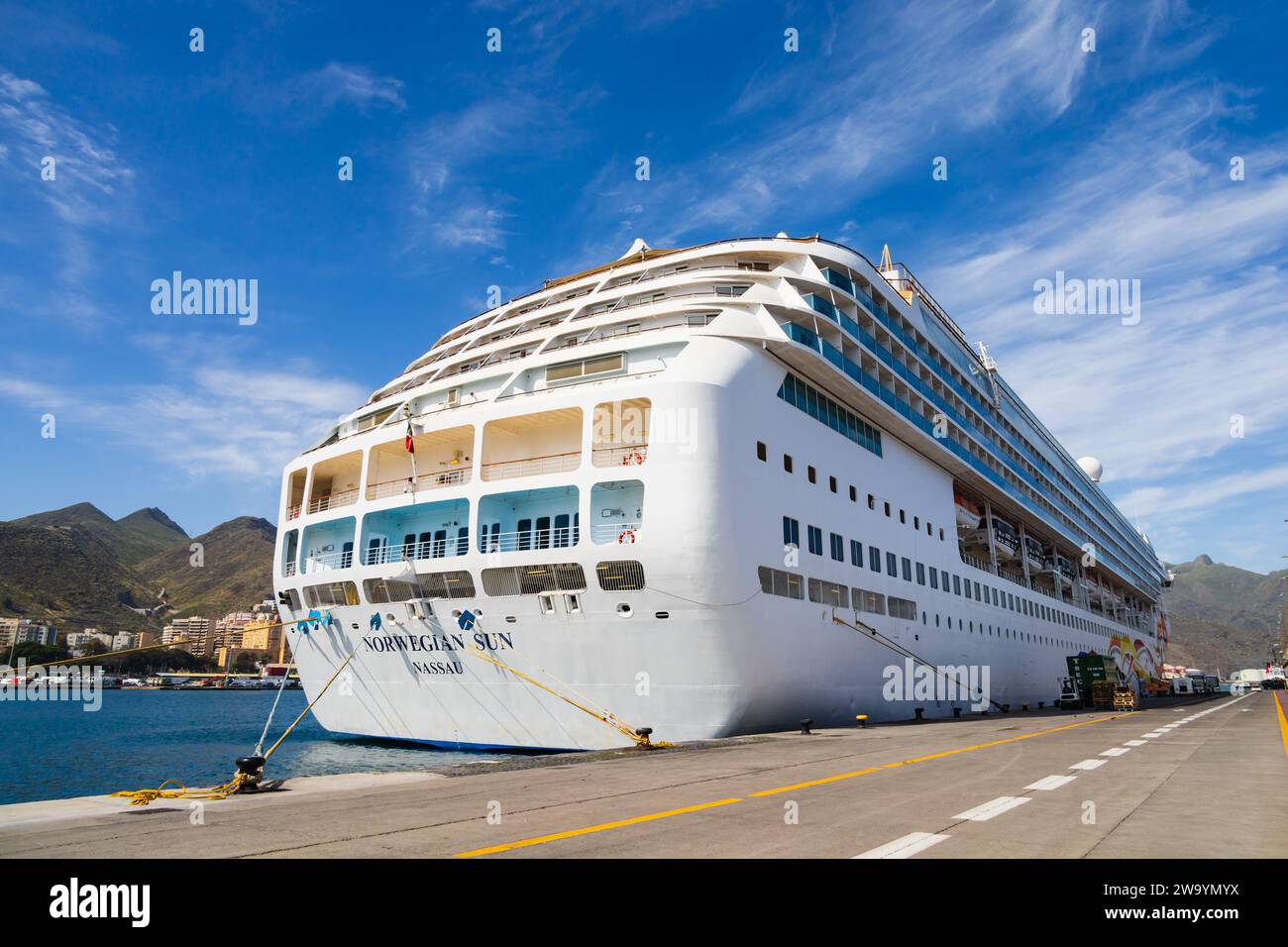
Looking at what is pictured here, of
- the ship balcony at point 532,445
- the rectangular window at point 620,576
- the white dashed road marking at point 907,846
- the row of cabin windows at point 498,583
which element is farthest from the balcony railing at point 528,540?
the white dashed road marking at point 907,846

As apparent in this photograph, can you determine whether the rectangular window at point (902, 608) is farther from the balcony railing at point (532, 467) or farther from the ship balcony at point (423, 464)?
the ship balcony at point (423, 464)

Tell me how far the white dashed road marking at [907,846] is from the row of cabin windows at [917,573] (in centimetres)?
1452

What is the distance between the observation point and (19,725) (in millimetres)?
48812

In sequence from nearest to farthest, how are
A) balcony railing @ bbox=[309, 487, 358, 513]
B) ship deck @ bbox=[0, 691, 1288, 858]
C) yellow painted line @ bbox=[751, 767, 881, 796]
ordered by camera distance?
1. ship deck @ bbox=[0, 691, 1288, 858]
2. yellow painted line @ bbox=[751, 767, 881, 796]
3. balcony railing @ bbox=[309, 487, 358, 513]

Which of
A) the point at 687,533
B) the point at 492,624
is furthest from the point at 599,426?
the point at 492,624

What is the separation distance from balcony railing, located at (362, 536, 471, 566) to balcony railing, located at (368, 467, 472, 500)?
1.63 meters

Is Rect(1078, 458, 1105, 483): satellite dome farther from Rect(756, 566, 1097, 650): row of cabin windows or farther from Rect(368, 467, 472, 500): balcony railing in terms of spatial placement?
Rect(368, 467, 472, 500): balcony railing

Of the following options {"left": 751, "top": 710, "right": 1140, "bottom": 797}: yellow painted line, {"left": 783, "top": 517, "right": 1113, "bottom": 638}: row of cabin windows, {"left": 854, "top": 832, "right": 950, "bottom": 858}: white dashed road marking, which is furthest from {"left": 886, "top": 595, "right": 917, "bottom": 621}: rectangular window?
{"left": 854, "top": 832, "right": 950, "bottom": 858}: white dashed road marking

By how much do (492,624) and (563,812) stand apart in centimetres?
1207

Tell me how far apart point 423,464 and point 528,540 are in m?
5.78

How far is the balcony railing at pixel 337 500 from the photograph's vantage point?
23891 millimetres

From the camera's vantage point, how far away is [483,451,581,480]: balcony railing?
19.8 metres

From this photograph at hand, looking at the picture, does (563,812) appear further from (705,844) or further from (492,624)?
(492,624)

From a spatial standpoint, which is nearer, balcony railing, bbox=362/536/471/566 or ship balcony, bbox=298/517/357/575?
balcony railing, bbox=362/536/471/566
